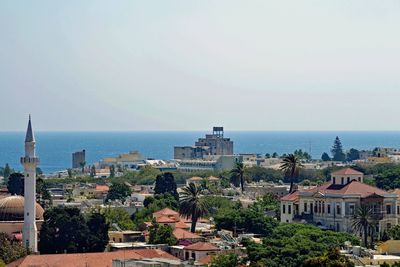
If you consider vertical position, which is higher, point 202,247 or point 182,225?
point 182,225

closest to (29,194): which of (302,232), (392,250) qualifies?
(302,232)

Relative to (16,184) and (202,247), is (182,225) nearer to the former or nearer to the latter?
(202,247)

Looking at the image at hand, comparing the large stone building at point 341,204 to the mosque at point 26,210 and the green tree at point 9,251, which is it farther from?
the green tree at point 9,251

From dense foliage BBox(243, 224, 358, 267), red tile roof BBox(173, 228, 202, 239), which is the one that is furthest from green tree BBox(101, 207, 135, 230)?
dense foliage BBox(243, 224, 358, 267)

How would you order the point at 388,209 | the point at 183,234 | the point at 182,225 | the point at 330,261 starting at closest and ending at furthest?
the point at 330,261 < the point at 183,234 < the point at 388,209 < the point at 182,225

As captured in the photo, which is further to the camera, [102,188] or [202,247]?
[102,188]

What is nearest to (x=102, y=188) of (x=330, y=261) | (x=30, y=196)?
(x=30, y=196)

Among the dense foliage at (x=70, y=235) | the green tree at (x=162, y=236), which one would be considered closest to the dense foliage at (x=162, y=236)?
the green tree at (x=162, y=236)
